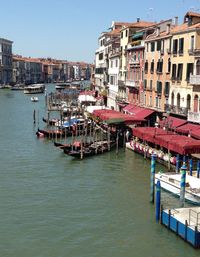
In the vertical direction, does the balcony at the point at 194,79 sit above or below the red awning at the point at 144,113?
above

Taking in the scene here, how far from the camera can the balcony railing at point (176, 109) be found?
32094 mm

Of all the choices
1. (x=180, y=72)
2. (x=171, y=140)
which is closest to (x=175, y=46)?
(x=180, y=72)

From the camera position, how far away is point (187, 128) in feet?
98.3

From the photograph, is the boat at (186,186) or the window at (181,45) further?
the window at (181,45)

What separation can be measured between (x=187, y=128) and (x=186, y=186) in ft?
34.0

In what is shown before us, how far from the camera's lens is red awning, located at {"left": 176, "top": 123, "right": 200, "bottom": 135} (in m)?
29.3

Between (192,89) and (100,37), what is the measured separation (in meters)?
41.3

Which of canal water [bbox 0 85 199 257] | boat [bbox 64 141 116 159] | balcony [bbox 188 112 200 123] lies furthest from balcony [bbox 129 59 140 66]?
canal water [bbox 0 85 199 257]

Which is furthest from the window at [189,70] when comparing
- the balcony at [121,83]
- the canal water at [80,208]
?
the balcony at [121,83]

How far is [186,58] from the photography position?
32062 millimetres

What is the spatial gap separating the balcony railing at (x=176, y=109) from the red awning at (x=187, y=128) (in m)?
1.50

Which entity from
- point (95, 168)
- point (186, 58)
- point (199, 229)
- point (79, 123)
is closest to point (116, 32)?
point (79, 123)

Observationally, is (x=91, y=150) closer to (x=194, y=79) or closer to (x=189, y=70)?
(x=194, y=79)

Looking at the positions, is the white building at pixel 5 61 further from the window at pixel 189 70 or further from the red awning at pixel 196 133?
the red awning at pixel 196 133
